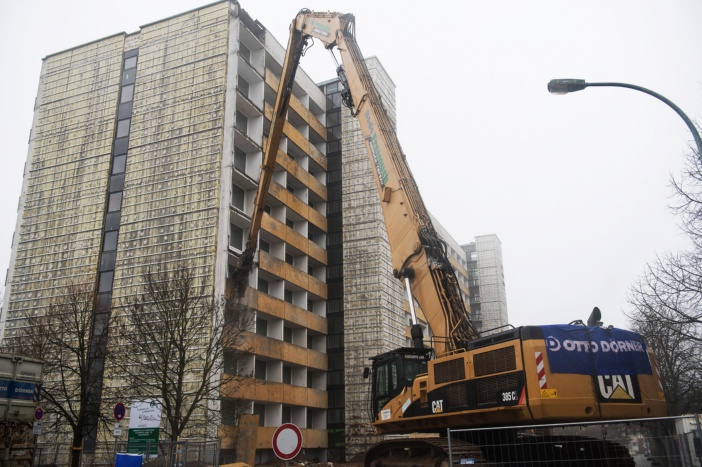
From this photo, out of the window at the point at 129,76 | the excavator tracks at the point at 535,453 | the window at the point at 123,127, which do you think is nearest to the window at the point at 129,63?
the window at the point at 129,76

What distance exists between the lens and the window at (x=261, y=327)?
4138 centimetres

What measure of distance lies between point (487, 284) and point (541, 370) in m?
79.4

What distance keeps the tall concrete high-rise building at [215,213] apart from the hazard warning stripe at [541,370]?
2427 cm

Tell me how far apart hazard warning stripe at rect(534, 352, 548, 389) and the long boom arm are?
3.18 m

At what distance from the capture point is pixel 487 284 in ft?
292

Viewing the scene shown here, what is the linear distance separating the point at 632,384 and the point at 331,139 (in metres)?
44.4

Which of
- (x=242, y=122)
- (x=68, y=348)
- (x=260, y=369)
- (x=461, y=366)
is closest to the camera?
(x=461, y=366)

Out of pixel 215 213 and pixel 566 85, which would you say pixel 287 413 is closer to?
pixel 215 213

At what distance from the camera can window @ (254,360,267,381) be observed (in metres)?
40.0

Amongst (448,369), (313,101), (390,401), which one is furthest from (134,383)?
(313,101)

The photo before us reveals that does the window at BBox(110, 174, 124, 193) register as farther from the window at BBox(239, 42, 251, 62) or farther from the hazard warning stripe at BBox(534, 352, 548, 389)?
the hazard warning stripe at BBox(534, 352, 548, 389)

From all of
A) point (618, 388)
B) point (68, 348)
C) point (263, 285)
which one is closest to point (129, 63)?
point (263, 285)

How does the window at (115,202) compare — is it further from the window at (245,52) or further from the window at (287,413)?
the window at (287,413)

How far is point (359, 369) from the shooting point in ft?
147
